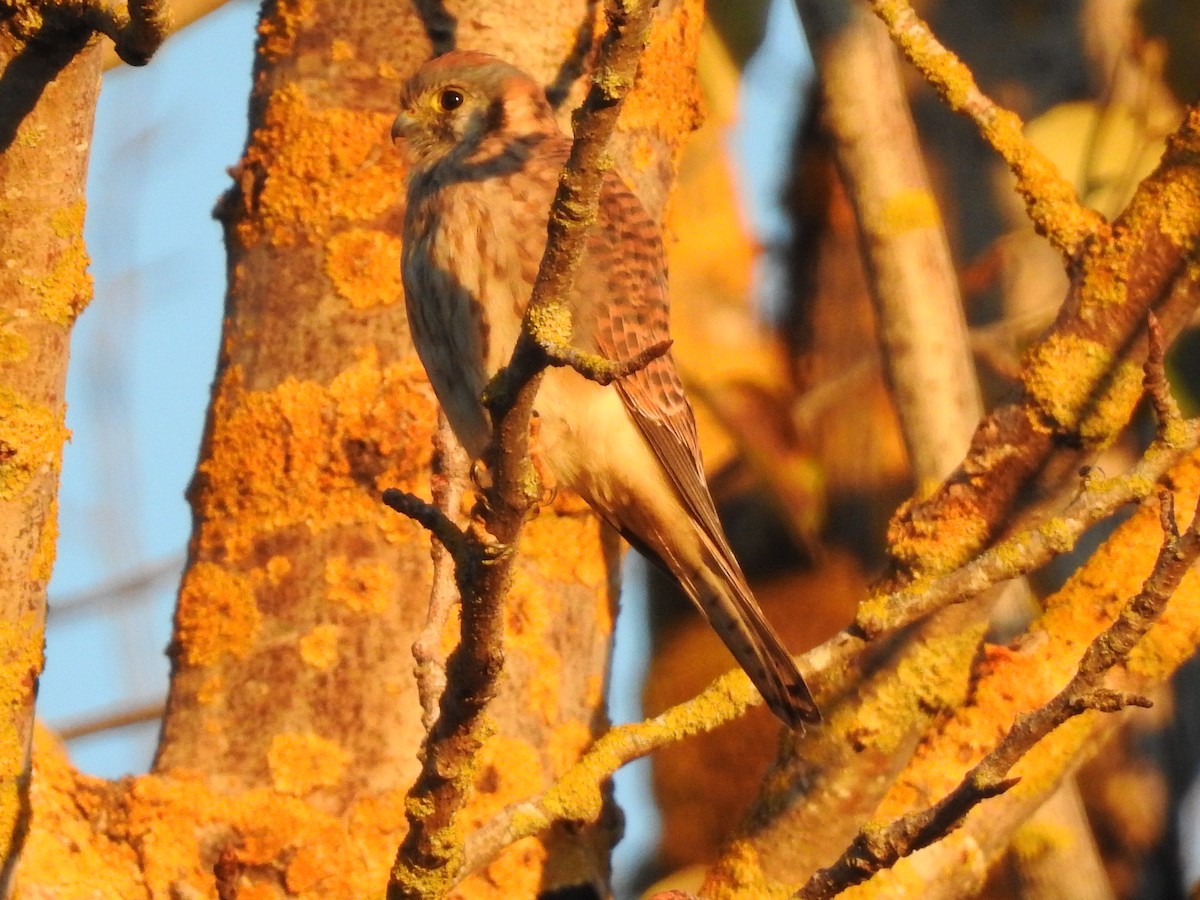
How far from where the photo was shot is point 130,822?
2.98m

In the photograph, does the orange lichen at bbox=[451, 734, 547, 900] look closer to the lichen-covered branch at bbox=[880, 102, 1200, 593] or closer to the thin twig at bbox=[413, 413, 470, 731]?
the thin twig at bbox=[413, 413, 470, 731]

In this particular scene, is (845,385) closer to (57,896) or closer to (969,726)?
(969,726)

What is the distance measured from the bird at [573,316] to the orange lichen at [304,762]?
578 millimetres

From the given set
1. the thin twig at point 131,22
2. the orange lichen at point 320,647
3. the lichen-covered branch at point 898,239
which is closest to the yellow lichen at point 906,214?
the lichen-covered branch at point 898,239

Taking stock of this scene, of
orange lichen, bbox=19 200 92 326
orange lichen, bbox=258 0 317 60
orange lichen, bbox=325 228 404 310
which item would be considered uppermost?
orange lichen, bbox=19 200 92 326

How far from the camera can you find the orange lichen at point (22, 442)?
238cm

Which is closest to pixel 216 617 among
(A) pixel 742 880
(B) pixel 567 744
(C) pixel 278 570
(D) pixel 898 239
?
(C) pixel 278 570

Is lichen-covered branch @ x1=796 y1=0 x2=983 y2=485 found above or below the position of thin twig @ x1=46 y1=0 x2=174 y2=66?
below

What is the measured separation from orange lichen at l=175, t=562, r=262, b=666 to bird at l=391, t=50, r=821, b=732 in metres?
0.52

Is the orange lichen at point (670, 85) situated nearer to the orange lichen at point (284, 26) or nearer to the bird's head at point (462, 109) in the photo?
the bird's head at point (462, 109)

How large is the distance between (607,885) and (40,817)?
109 cm

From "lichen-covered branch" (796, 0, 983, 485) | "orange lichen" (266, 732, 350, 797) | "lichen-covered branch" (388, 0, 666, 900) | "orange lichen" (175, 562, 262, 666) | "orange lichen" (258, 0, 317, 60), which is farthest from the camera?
"orange lichen" (258, 0, 317, 60)

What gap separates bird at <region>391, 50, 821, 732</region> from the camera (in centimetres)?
314

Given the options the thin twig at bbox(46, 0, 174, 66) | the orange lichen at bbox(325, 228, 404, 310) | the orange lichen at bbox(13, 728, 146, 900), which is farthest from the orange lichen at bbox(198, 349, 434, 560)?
the thin twig at bbox(46, 0, 174, 66)
